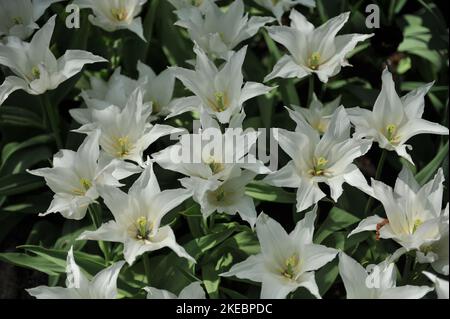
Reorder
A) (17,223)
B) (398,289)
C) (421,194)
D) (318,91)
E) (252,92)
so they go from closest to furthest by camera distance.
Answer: (398,289) < (421,194) < (252,92) < (17,223) < (318,91)

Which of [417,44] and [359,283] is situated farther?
[417,44]

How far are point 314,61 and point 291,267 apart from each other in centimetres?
58

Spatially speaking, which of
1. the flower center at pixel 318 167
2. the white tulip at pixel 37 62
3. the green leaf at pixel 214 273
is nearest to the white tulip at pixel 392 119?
the flower center at pixel 318 167

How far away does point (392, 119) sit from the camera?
1813 mm

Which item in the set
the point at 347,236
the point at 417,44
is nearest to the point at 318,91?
the point at 417,44

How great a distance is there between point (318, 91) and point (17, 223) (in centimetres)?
103

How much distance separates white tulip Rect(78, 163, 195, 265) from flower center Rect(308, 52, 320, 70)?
53 centimetres

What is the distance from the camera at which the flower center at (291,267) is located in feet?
5.36

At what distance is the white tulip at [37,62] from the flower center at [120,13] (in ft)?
0.68

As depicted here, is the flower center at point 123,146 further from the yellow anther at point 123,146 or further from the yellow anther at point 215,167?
the yellow anther at point 215,167

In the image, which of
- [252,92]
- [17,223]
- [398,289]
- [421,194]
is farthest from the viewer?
[17,223]

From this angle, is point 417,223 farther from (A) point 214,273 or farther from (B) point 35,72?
(B) point 35,72
